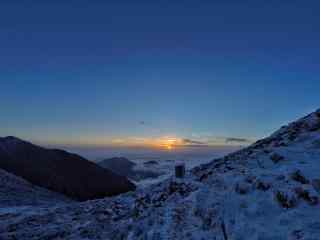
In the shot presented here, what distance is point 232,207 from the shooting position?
9.34 meters

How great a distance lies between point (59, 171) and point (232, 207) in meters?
39.3

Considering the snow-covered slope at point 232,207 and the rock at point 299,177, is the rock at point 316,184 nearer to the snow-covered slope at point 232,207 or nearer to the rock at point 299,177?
the snow-covered slope at point 232,207

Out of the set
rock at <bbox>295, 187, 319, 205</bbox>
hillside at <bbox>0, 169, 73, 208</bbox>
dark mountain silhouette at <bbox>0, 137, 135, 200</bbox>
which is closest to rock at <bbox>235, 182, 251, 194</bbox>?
rock at <bbox>295, 187, 319, 205</bbox>

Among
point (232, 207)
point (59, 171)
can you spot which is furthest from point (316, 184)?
point (59, 171)

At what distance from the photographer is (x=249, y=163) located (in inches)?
496

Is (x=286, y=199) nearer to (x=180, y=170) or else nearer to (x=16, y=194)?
(x=180, y=170)

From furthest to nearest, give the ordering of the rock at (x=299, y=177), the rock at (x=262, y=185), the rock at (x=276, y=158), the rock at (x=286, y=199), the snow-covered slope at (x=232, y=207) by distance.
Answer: the rock at (x=276, y=158)
the rock at (x=262, y=185)
the rock at (x=299, y=177)
the rock at (x=286, y=199)
the snow-covered slope at (x=232, y=207)

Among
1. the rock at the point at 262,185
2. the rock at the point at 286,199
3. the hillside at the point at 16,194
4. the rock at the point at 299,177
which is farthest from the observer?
the hillside at the point at 16,194

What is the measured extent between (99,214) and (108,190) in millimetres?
29669

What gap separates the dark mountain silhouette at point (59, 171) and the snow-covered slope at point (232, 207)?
24.8m

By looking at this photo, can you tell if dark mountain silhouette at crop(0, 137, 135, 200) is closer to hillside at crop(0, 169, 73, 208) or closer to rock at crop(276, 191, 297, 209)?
hillside at crop(0, 169, 73, 208)

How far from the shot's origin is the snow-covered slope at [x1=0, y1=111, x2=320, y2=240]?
26.5 feet

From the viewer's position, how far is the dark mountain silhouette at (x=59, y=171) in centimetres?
4103

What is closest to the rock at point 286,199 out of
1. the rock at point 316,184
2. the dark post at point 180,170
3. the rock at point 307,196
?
the rock at point 307,196
